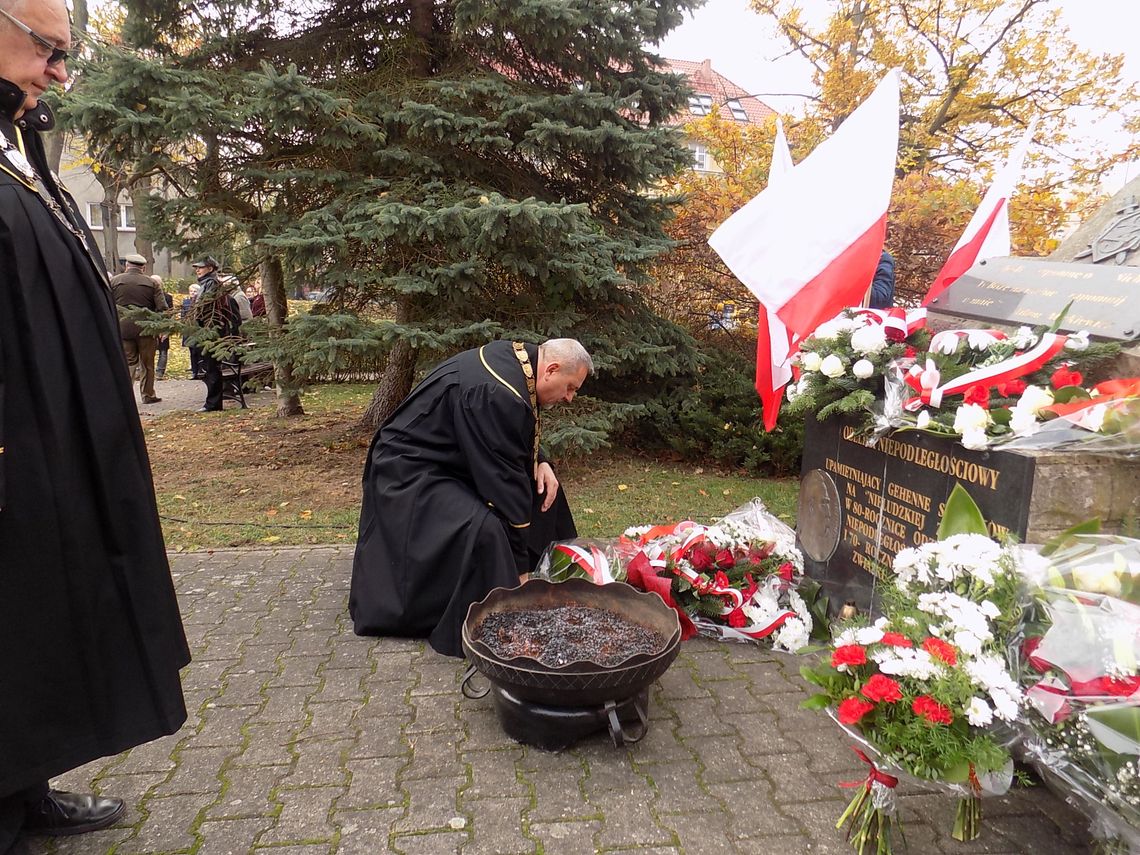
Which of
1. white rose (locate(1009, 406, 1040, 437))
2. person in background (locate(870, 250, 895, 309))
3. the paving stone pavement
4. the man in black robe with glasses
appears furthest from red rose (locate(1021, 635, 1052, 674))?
person in background (locate(870, 250, 895, 309))

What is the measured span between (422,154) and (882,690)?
19.6ft

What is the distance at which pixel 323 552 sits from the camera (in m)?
5.34

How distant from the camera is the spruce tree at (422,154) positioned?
6.11 m

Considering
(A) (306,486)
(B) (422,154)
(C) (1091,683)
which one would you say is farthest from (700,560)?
(B) (422,154)

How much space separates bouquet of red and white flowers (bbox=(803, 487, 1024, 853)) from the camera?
207 cm

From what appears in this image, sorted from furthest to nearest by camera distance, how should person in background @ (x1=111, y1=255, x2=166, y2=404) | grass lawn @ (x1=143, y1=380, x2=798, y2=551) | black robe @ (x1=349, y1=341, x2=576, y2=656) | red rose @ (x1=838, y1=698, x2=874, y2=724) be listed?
1. person in background @ (x1=111, y1=255, x2=166, y2=404)
2. grass lawn @ (x1=143, y1=380, x2=798, y2=551)
3. black robe @ (x1=349, y1=341, x2=576, y2=656)
4. red rose @ (x1=838, y1=698, x2=874, y2=724)

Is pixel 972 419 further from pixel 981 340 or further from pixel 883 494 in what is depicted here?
pixel 883 494

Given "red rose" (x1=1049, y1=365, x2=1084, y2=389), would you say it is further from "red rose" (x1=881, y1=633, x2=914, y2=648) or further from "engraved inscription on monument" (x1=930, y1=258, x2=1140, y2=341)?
"red rose" (x1=881, y1=633, x2=914, y2=648)

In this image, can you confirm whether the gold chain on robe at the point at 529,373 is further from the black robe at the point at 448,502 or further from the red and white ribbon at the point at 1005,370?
the red and white ribbon at the point at 1005,370

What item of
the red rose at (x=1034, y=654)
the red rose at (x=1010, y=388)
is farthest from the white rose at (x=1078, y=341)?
the red rose at (x=1034, y=654)

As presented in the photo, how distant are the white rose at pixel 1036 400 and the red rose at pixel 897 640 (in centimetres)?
134

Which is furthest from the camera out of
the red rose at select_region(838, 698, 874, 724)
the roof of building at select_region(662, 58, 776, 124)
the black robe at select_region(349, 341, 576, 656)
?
the roof of building at select_region(662, 58, 776, 124)

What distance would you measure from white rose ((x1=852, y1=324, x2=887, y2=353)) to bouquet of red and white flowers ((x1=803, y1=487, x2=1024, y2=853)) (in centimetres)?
145

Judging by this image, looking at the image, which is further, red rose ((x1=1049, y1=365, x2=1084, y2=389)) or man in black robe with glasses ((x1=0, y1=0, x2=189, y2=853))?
red rose ((x1=1049, y1=365, x2=1084, y2=389))
